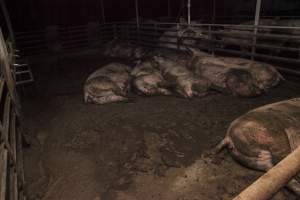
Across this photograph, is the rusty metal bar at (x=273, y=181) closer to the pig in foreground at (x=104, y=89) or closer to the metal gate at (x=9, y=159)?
the metal gate at (x=9, y=159)

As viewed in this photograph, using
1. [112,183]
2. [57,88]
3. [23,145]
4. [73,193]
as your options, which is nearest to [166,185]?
[112,183]

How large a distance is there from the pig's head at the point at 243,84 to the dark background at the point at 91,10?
541cm

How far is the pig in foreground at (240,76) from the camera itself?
4656 mm

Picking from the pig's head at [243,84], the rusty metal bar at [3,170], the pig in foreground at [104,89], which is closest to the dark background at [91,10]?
the pig in foreground at [104,89]

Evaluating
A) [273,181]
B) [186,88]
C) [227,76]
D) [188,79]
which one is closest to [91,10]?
[188,79]

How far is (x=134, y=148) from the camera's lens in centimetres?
345

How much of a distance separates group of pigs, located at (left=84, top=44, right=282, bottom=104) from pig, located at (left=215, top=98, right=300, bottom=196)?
70.4 inches

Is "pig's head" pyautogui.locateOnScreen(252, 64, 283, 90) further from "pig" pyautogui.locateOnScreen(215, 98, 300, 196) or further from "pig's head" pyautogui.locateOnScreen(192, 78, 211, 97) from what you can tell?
"pig" pyautogui.locateOnScreen(215, 98, 300, 196)

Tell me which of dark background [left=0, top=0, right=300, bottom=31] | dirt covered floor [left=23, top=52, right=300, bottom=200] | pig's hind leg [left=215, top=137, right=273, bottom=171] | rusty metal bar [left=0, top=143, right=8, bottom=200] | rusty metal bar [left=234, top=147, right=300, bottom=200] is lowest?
dirt covered floor [left=23, top=52, right=300, bottom=200]

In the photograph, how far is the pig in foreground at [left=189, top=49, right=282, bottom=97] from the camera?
4656 millimetres

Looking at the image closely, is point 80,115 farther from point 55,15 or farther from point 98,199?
point 55,15

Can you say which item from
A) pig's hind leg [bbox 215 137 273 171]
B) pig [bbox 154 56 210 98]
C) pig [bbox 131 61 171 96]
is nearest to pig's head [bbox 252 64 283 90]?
pig [bbox 154 56 210 98]

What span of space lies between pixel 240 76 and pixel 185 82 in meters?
1.03

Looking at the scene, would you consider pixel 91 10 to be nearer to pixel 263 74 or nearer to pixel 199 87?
pixel 199 87
